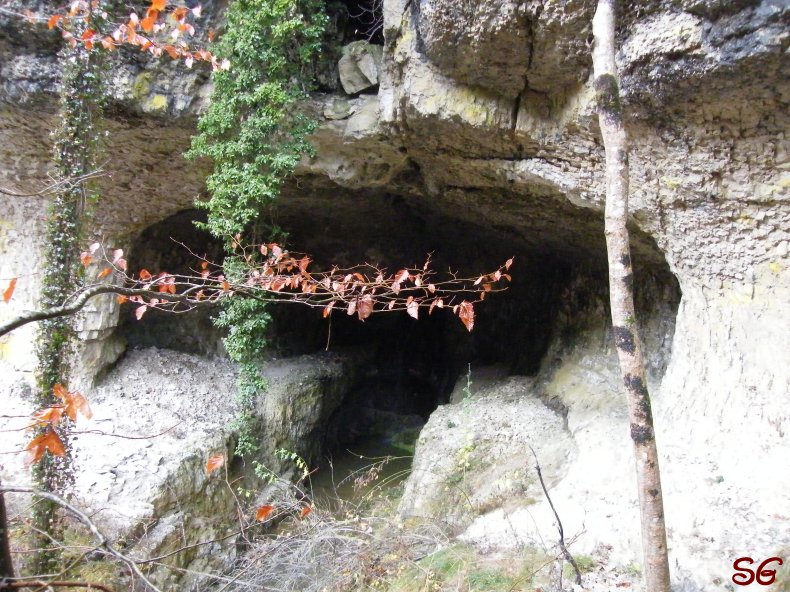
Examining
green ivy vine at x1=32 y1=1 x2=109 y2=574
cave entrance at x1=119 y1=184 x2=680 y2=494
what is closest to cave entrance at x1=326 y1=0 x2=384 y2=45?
cave entrance at x1=119 y1=184 x2=680 y2=494

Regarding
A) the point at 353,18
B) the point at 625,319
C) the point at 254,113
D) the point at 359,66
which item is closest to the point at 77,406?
the point at 625,319

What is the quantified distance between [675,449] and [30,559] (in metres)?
5.68

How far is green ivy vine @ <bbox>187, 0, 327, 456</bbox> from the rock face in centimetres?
42

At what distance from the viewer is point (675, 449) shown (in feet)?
15.0

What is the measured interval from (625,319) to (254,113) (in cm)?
515

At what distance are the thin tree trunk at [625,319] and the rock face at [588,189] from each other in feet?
2.63

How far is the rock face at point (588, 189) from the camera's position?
156 inches

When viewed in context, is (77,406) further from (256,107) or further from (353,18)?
(353,18)

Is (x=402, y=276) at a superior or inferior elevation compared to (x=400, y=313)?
superior

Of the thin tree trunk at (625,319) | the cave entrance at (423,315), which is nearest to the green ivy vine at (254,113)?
the cave entrance at (423,315)

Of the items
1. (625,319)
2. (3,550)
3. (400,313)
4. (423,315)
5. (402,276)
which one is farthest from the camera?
(400,313)

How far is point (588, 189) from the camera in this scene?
569 cm

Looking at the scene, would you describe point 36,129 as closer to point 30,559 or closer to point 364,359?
point 30,559

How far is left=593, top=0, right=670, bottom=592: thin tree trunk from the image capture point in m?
2.92
